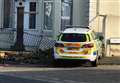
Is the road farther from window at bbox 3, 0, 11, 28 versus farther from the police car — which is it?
window at bbox 3, 0, 11, 28

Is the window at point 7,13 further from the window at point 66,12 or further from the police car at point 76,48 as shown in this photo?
the police car at point 76,48

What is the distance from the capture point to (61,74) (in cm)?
1966

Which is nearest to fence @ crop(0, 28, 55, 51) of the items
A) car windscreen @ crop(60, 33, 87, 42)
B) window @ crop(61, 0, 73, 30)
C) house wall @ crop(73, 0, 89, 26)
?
window @ crop(61, 0, 73, 30)

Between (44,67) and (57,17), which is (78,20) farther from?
(44,67)

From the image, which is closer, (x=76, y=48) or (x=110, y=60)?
(x=76, y=48)

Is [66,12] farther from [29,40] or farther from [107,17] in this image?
[107,17]

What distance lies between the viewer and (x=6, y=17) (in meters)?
31.3

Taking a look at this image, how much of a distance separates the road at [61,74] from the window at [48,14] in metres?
7.49

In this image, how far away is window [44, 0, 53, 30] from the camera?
29969 millimetres

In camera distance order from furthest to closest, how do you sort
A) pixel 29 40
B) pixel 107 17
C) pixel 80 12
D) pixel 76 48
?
pixel 29 40, pixel 80 12, pixel 107 17, pixel 76 48

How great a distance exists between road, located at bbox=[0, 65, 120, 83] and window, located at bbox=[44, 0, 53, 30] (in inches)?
295

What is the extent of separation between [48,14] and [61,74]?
10.8 m

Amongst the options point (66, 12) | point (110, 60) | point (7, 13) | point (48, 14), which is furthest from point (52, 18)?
point (110, 60)

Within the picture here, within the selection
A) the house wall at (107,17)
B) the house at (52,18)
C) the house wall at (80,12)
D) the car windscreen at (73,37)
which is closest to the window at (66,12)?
the house at (52,18)
